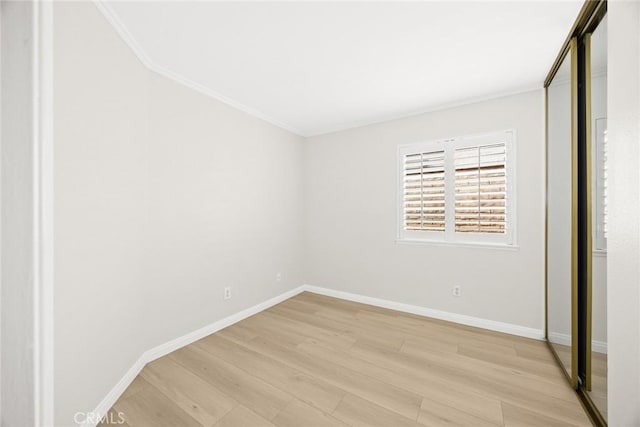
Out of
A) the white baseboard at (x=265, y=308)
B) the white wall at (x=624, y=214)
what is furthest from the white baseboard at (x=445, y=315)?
the white wall at (x=624, y=214)

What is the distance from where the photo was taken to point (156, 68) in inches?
80.8

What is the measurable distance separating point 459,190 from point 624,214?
1.77 m

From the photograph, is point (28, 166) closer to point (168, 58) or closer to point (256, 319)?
point (168, 58)

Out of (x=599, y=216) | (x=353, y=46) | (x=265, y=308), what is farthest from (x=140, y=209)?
(x=599, y=216)

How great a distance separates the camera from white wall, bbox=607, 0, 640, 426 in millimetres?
948

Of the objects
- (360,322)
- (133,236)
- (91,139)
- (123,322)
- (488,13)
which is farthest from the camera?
(360,322)

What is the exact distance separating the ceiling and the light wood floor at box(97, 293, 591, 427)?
248cm

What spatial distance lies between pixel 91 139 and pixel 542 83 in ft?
12.0

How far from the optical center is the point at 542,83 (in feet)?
7.68

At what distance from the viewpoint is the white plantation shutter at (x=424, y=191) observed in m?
2.90

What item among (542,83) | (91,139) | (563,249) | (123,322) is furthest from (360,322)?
(542,83)

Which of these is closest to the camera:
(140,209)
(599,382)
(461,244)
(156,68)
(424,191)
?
(599,382)

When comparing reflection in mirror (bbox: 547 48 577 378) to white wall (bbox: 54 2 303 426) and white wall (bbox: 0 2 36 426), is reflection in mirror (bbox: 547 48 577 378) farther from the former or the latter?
white wall (bbox: 0 2 36 426)

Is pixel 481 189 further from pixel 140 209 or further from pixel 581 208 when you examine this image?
pixel 140 209
